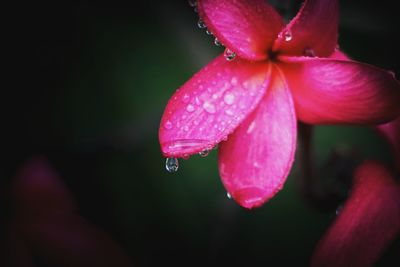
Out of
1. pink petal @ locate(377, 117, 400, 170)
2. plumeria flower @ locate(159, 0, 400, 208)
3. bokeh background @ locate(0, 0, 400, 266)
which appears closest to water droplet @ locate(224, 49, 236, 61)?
plumeria flower @ locate(159, 0, 400, 208)

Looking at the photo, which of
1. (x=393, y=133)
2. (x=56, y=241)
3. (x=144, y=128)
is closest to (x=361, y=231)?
(x=393, y=133)

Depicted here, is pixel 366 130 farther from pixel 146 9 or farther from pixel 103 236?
pixel 103 236

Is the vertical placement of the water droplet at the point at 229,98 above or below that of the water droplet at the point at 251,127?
above

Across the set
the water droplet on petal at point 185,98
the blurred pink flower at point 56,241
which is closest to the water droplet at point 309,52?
the water droplet on petal at point 185,98

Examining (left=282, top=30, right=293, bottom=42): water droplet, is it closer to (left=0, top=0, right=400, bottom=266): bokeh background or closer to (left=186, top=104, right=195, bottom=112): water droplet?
(left=186, top=104, right=195, bottom=112): water droplet

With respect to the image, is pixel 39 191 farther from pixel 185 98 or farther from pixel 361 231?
pixel 361 231

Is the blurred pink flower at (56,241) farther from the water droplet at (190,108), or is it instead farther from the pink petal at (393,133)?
the pink petal at (393,133)

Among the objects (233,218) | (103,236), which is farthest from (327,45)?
(233,218)
